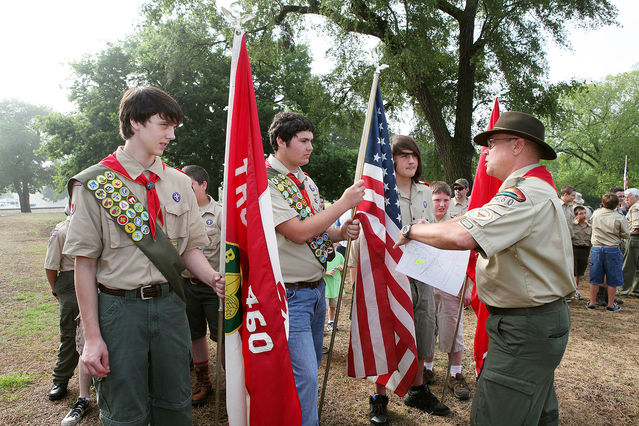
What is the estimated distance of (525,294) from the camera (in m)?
2.26

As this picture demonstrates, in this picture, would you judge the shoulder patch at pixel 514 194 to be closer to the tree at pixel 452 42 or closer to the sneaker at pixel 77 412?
the sneaker at pixel 77 412

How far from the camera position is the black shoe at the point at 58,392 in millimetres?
4168

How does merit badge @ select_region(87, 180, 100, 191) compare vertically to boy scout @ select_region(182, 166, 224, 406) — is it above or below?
above

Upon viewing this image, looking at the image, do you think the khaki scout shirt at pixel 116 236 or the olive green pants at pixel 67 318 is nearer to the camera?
the khaki scout shirt at pixel 116 236

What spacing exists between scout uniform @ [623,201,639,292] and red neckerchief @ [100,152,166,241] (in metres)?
10.9

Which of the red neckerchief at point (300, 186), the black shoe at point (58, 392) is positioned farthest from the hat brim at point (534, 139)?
the black shoe at point (58, 392)

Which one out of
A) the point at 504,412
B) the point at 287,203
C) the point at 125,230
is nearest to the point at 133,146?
the point at 125,230

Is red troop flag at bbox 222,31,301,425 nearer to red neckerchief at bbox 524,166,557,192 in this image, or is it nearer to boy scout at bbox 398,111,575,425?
boy scout at bbox 398,111,575,425

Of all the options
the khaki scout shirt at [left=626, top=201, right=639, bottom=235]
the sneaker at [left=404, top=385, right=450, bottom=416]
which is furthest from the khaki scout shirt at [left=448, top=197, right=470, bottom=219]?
the khaki scout shirt at [left=626, top=201, right=639, bottom=235]

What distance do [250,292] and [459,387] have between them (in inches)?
115

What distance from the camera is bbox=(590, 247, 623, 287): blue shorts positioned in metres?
8.17

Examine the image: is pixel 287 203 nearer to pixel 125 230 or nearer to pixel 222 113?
pixel 125 230

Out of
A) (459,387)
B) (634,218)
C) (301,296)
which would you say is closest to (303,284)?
(301,296)

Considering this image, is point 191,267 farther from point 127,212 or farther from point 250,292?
point 127,212
